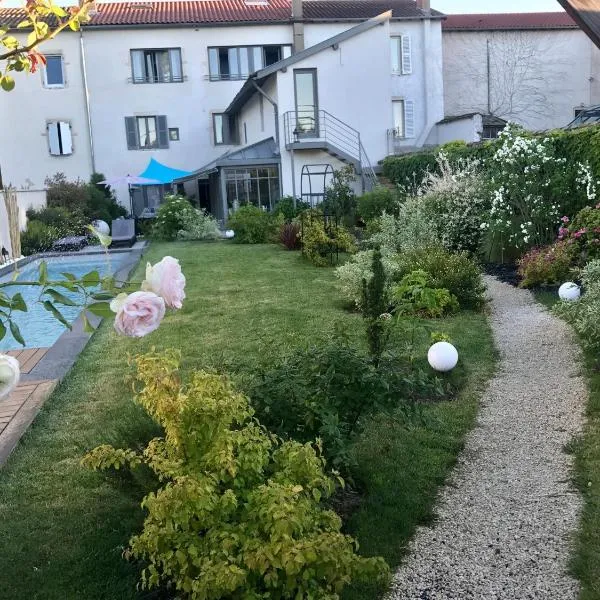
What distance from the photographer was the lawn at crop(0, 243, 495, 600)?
3.31 metres

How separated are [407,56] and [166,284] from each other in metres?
29.3

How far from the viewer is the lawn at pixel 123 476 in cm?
331

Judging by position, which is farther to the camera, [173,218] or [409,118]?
[409,118]

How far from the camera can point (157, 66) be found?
98.3ft

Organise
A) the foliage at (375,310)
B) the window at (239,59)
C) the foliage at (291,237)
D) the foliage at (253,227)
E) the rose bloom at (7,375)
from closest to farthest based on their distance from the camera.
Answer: the rose bloom at (7,375), the foliage at (375,310), the foliage at (291,237), the foliage at (253,227), the window at (239,59)

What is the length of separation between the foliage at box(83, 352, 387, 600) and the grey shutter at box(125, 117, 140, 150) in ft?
92.0

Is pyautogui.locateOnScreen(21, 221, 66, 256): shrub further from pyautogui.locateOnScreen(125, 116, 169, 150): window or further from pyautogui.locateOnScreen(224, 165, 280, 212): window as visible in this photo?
pyautogui.locateOnScreen(125, 116, 169, 150): window

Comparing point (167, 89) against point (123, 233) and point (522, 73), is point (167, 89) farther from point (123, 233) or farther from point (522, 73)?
point (522, 73)

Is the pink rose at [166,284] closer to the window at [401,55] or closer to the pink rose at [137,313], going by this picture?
the pink rose at [137,313]

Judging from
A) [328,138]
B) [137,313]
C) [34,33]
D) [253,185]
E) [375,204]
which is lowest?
[375,204]

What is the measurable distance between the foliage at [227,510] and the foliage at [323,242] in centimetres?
1053

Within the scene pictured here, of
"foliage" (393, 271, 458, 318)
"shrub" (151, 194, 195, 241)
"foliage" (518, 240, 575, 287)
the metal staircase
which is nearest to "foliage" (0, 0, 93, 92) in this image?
"foliage" (393, 271, 458, 318)

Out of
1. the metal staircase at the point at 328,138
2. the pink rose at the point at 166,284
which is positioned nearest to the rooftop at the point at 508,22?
the metal staircase at the point at 328,138

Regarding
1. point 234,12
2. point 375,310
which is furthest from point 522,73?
point 375,310
